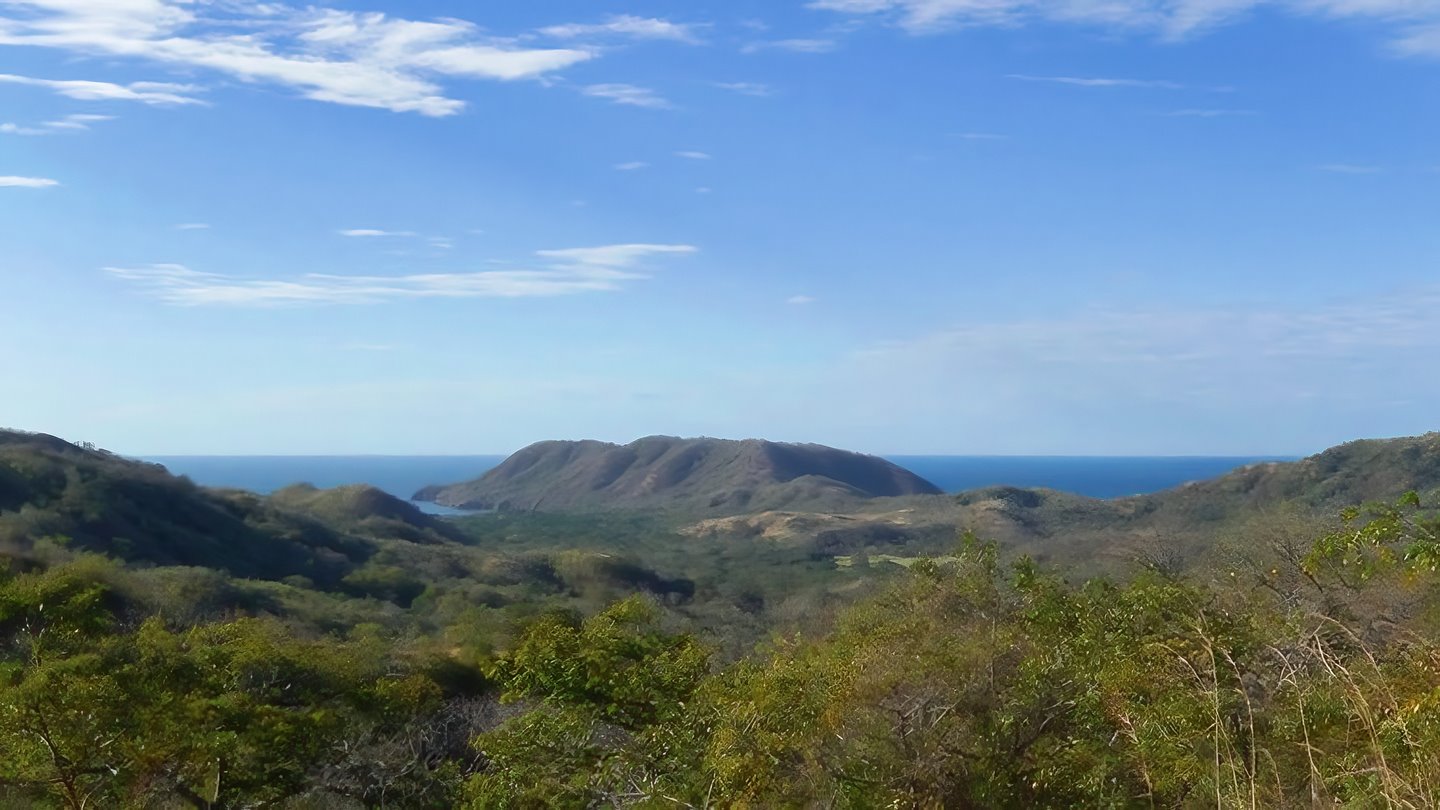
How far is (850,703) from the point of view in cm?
898

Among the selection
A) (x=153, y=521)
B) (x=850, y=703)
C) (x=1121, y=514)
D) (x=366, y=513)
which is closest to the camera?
(x=850, y=703)

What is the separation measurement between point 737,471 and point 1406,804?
191275 mm

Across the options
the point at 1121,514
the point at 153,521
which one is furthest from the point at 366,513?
the point at 1121,514

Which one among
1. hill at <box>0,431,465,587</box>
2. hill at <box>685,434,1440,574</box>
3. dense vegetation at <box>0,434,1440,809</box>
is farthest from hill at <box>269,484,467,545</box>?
dense vegetation at <box>0,434,1440,809</box>

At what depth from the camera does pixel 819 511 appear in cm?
14412

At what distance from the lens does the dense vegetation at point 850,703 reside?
260 inches

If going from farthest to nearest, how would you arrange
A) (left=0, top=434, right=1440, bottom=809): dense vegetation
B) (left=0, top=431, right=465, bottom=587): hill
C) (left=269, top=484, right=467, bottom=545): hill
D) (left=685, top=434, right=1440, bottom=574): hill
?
1. (left=269, top=484, right=467, bottom=545): hill
2. (left=0, top=431, right=465, bottom=587): hill
3. (left=685, top=434, right=1440, bottom=574): hill
4. (left=0, top=434, right=1440, bottom=809): dense vegetation

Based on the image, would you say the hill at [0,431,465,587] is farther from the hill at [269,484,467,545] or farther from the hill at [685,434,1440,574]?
the hill at [685,434,1440,574]

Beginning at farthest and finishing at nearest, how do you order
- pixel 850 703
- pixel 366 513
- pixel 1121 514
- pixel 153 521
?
pixel 366 513 → pixel 1121 514 → pixel 153 521 → pixel 850 703

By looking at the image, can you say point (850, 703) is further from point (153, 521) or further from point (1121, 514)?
point (1121, 514)

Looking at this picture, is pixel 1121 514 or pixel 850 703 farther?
pixel 1121 514

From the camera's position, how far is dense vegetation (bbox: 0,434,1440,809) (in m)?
6.60

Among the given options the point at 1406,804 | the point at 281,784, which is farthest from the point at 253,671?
the point at 1406,804

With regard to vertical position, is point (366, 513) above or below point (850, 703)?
below
